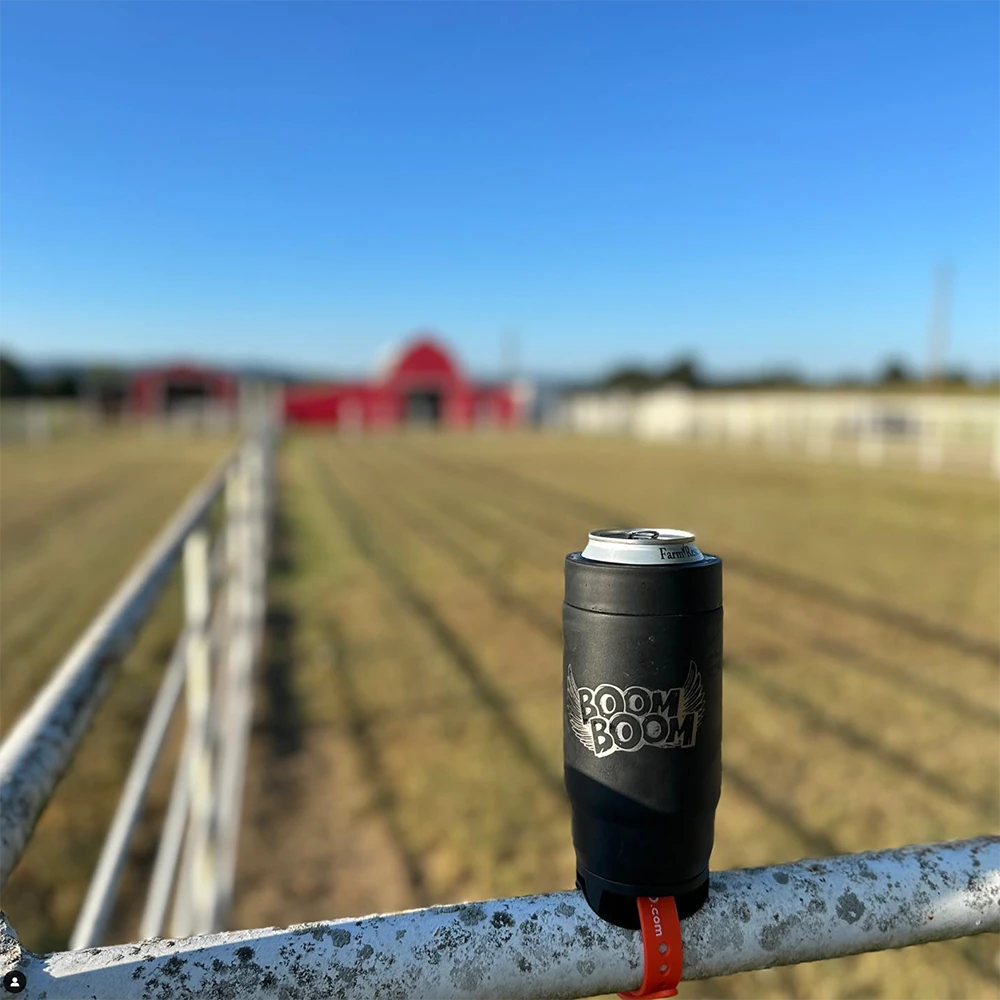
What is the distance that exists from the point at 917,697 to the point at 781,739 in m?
0.80

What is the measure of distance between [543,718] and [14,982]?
3.21m

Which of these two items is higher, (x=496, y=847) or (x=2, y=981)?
(x=2, y=981)

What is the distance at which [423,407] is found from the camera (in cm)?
4138

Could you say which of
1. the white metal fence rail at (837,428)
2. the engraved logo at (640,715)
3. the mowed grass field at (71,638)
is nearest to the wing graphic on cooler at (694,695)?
the engraved logo at (640,715)

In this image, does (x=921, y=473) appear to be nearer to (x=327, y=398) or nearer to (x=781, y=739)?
(x=781, y=739)

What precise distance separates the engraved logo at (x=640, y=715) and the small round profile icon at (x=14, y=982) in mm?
463

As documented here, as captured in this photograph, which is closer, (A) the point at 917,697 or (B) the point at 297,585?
(A) the point at 917,697

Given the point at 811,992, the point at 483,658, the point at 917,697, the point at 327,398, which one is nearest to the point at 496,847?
the point at 811,992

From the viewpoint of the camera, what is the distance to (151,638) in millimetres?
4816

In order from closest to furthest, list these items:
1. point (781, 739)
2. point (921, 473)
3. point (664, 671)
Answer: point (664, 671) < point (781, 739) < point (921, 473)

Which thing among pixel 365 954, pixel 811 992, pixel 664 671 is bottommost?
pixel 811 992

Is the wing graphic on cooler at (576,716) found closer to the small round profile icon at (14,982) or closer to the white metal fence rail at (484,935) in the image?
the white metal fence rail at (484,935)

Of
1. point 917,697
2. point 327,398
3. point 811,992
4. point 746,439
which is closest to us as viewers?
point 811,992

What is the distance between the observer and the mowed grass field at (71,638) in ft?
8.34
